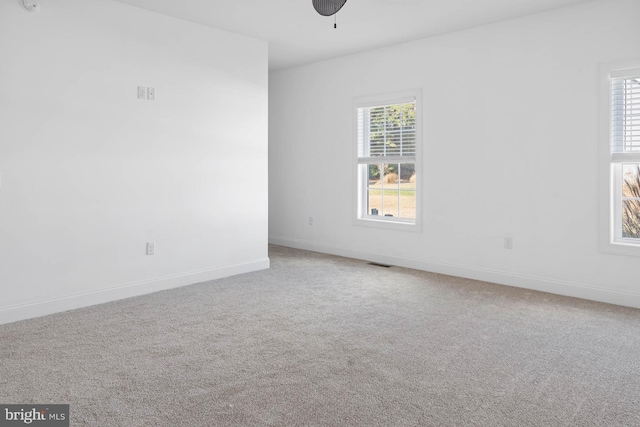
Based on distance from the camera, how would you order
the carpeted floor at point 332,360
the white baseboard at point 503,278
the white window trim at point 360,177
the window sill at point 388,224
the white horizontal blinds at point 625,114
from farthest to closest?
the window sill at point 388,224 < the white window trim at point 360,177 < the white baseboard at point 503,278 < the white horizontal blinds at point 625,114 < the carpeted floor at point 332,360

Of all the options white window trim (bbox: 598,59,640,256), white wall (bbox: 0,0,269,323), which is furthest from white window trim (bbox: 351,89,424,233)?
white window trim (bbox: 598,59,640,256)

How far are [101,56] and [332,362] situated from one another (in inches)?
124

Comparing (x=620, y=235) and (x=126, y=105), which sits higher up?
(x=126, y=105)

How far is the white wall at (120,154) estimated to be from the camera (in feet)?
11.4

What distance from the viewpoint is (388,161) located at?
560cm

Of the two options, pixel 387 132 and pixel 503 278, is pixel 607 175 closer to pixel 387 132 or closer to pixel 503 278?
pixel 503 278

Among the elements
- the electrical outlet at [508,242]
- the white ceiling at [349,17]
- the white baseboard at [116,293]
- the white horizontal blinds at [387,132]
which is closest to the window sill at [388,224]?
the white horizontal blinds at [387,132]

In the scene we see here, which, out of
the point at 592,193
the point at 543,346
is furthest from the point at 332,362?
the point at 592,193

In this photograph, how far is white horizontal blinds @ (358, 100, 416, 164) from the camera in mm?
5414

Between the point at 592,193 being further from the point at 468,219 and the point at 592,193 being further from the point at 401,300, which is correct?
the point at 401,300

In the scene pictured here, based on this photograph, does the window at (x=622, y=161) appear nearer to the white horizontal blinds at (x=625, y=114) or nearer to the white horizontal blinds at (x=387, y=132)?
the white horizontal blinds at (x=625, y=114)

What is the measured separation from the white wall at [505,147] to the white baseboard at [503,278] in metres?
0.01

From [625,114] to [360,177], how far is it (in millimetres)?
2925

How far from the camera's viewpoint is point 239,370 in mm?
2607
